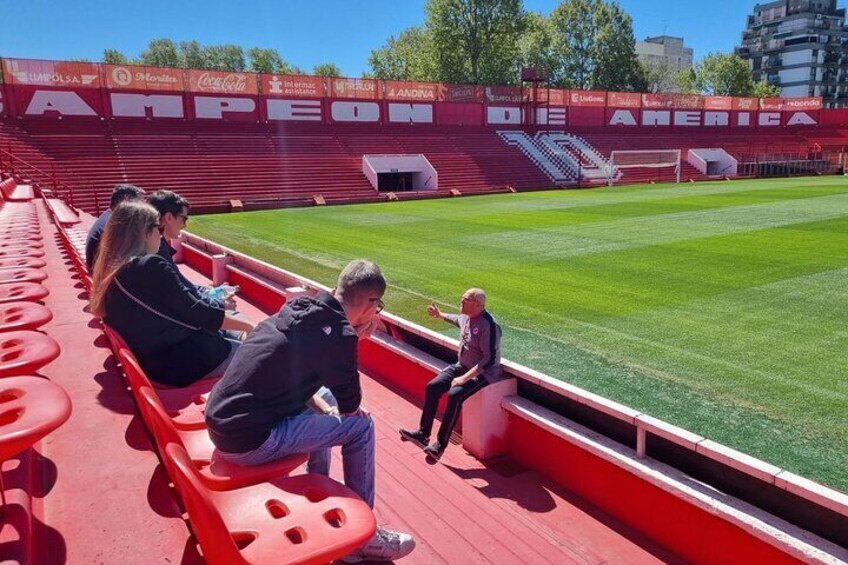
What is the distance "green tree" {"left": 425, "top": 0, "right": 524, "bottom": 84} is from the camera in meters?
53.9

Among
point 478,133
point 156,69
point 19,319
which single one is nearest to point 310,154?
point 156,69

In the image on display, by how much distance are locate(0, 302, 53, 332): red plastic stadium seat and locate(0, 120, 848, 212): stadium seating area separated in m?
19.1

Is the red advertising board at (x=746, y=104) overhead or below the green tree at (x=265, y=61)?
below

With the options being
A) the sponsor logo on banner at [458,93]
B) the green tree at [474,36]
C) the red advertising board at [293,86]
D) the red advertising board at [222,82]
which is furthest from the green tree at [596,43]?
the red advertising board at [222,82]

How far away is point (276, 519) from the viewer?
2.42 m

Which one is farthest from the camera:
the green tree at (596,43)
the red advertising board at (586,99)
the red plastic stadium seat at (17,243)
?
the green tree at (596,43)

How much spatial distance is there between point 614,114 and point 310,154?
23924 millimetres

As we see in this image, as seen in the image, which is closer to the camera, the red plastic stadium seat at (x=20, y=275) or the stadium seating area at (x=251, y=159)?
the red plastic stadium seat at (x=20, y=275)

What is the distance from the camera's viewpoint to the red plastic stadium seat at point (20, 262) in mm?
5379

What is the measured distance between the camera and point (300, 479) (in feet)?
8.89

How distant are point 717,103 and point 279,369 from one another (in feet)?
176

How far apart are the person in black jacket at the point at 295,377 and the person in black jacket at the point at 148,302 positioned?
1069 millimetres

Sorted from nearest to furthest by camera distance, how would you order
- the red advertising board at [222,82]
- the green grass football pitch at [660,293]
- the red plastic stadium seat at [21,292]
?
1. the red plastic stadium seat at [21,292]
2. the green grass football pitch at [660,293]
3. the red advertising board at [222,82]

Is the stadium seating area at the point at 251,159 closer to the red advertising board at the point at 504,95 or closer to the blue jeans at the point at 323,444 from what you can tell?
the red advertising board at the point at 504,95
